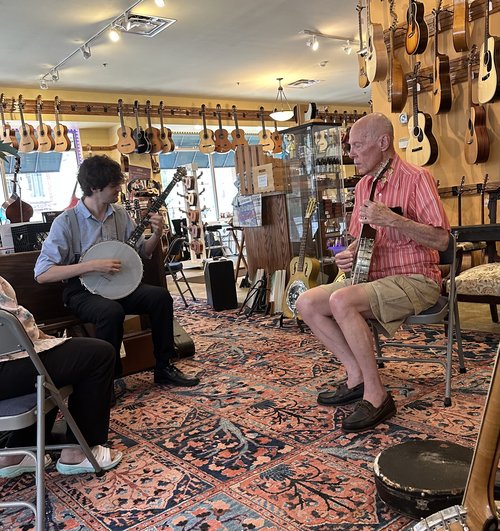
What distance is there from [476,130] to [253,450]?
3.38 metres

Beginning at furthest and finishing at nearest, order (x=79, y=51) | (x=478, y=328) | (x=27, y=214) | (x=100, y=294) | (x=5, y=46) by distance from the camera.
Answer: (x=79, y=51), (x=5, y=46), (x=27, y=214), (x=478, y=328), (x=100, y=294)

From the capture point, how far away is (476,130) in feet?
14.0

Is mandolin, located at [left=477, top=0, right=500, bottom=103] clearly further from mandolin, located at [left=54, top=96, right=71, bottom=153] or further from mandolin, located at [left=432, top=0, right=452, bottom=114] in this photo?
mandolin, located at [left=54, top=96, right=71, bottom=153]

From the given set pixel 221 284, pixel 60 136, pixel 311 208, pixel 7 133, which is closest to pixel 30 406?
pixel 311 208

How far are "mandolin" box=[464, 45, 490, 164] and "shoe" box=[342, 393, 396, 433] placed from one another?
285 cm

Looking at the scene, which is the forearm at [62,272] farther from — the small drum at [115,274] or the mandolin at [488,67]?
the mandolin at [488,67]

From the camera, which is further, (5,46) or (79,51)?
(79,51)

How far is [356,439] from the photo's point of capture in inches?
84.4

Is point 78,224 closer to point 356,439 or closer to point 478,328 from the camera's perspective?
point 356,439

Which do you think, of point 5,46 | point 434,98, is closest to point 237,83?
point 5,46

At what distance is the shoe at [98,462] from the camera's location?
80.7 inches

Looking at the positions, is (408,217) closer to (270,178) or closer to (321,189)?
(321,189)

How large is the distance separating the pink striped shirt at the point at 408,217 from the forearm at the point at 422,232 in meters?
0.04

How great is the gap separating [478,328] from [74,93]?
7.80 metres
